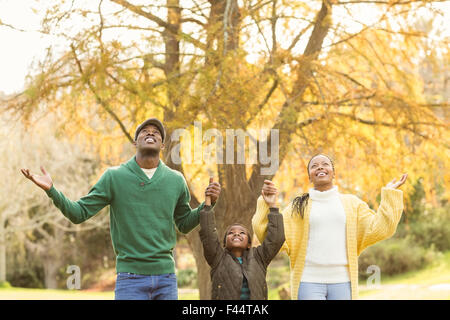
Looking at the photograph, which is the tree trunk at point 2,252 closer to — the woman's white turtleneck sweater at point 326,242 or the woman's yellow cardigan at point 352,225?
the woman's yellow cardigan at point 352,225

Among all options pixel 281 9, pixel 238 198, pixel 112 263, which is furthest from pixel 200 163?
pixel 112 263

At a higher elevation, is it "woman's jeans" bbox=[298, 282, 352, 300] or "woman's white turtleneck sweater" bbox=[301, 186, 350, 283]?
"woman's white turtleneck sweater" bbox=[301, 186, 350, 283]

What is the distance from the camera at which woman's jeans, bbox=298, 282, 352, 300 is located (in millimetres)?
2943

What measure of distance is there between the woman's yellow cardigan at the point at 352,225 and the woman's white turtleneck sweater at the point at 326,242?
3cm

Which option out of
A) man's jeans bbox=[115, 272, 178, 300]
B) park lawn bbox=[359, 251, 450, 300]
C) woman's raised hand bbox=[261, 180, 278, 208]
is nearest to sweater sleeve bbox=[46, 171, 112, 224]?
man's jeans bbox=[115, 272, 178, 300]

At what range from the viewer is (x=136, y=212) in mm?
2801

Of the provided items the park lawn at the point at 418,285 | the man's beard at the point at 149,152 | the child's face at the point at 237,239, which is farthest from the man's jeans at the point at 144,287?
the park lawn at the point at 418,285

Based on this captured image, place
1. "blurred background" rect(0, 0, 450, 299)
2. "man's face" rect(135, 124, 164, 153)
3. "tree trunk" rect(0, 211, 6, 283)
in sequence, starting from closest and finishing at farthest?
"man's face" rect(135, 124, 164, 153) < "blurred background" rect(0, 0, 450, 299) < "tree trunk" rect(0, 211, 6, 283)

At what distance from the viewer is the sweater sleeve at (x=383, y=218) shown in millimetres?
3096

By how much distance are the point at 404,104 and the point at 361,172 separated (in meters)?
1.06

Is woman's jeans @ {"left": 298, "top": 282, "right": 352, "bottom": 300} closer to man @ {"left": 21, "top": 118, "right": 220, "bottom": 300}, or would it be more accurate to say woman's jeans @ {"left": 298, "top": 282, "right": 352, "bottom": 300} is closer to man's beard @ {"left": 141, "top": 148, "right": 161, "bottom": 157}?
man @ {"left": 21, "top": 118, "right": 220, "bottom": 300}
